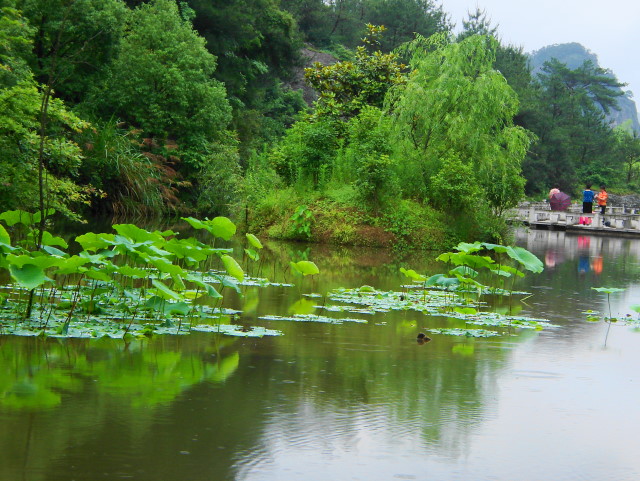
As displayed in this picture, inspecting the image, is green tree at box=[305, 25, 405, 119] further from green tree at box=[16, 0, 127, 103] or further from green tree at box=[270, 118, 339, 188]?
green tree at box=[16, 0, 127, 103]

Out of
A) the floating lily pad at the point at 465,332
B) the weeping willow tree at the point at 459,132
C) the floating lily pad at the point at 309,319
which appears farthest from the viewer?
the weeping willow tree at the point at 459,132

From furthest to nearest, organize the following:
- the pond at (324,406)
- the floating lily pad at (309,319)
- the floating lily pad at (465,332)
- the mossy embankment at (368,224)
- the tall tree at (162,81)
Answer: the tall tree at (162,81)
the mossy embankment at (368,224)
the floating lily pad at (309,319)
the floating lily pad at (465,332)
the pond at (324,406)

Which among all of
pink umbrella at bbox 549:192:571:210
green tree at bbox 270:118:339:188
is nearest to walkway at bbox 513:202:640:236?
pink umbrella at bbox 549:192:571:210

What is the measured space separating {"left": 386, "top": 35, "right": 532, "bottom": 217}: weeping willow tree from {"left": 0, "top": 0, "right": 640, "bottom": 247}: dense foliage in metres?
0.05

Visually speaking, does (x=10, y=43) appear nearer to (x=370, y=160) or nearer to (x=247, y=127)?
(x=370, y=160)

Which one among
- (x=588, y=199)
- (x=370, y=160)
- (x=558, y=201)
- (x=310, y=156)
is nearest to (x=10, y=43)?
(x=310, y=156)

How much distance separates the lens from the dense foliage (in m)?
18.7

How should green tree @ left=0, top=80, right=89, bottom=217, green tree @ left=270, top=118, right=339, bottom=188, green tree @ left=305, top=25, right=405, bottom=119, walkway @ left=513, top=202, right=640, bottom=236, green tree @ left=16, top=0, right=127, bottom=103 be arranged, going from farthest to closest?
walkway @ left=513, top=202, right=640, bottom=236 → green tree @ left=16, top=0, right=127, bottom=103 → green tree @ left=305, top=25, right=405, bottom=119 → green tree @ left=270, top=118, right=339, bottom=188 → green tree @ left=0, top=80, right=89, bottom=217

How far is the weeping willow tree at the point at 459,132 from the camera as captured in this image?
20828 millimetres

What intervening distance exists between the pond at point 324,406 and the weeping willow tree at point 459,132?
1191cm

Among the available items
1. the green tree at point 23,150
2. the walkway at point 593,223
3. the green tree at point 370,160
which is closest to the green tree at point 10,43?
the green tree at point 23,150

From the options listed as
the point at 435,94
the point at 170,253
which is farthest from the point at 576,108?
the point at 170,253

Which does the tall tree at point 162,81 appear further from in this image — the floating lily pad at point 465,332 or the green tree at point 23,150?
the floating lily pad at point 465,332

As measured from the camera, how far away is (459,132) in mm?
20828
